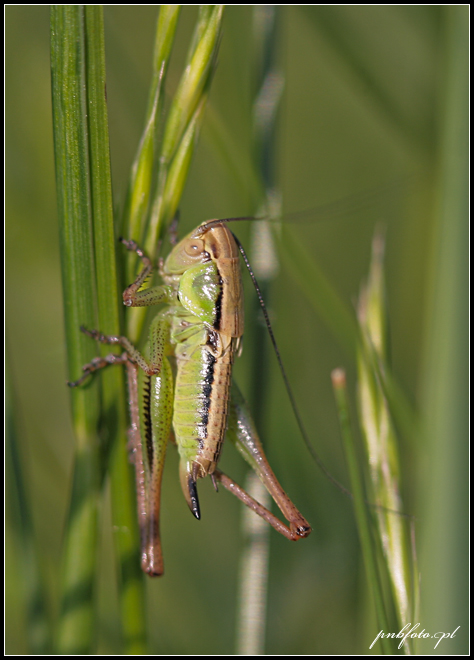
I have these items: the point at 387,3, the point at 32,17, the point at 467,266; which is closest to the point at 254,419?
the point at 467,266

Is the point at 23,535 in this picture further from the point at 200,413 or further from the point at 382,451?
the point at 382,451

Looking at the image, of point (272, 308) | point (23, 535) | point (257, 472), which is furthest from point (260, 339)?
point (23, 535)

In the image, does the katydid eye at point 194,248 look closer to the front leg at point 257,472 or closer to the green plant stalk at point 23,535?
the front leg at point 257,472

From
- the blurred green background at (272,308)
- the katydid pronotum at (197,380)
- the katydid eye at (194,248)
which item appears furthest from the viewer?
the blurred green background at (272,308)

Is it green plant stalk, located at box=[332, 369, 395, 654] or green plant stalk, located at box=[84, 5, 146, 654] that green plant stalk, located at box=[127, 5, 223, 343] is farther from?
green plant stalk, located at box=[332, 369, 395, 654]

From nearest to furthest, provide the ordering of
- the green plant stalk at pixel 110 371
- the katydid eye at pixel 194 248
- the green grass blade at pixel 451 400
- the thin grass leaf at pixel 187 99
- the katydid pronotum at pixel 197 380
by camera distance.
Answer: the green grass blade at pixel 451 400 → the green plant stalk at pixel 110 371 → the thin grass leaf at pixel 187 99 → the katydid pronotum at pixel 197 380 → the katydid eye at pixel 194 248

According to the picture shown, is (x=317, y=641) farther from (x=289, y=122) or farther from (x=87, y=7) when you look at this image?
(x=289, y=122)

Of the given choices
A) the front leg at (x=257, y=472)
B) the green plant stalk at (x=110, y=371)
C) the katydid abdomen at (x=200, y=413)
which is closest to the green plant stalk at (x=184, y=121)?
the green plant stalk at (x=110, y=371)
